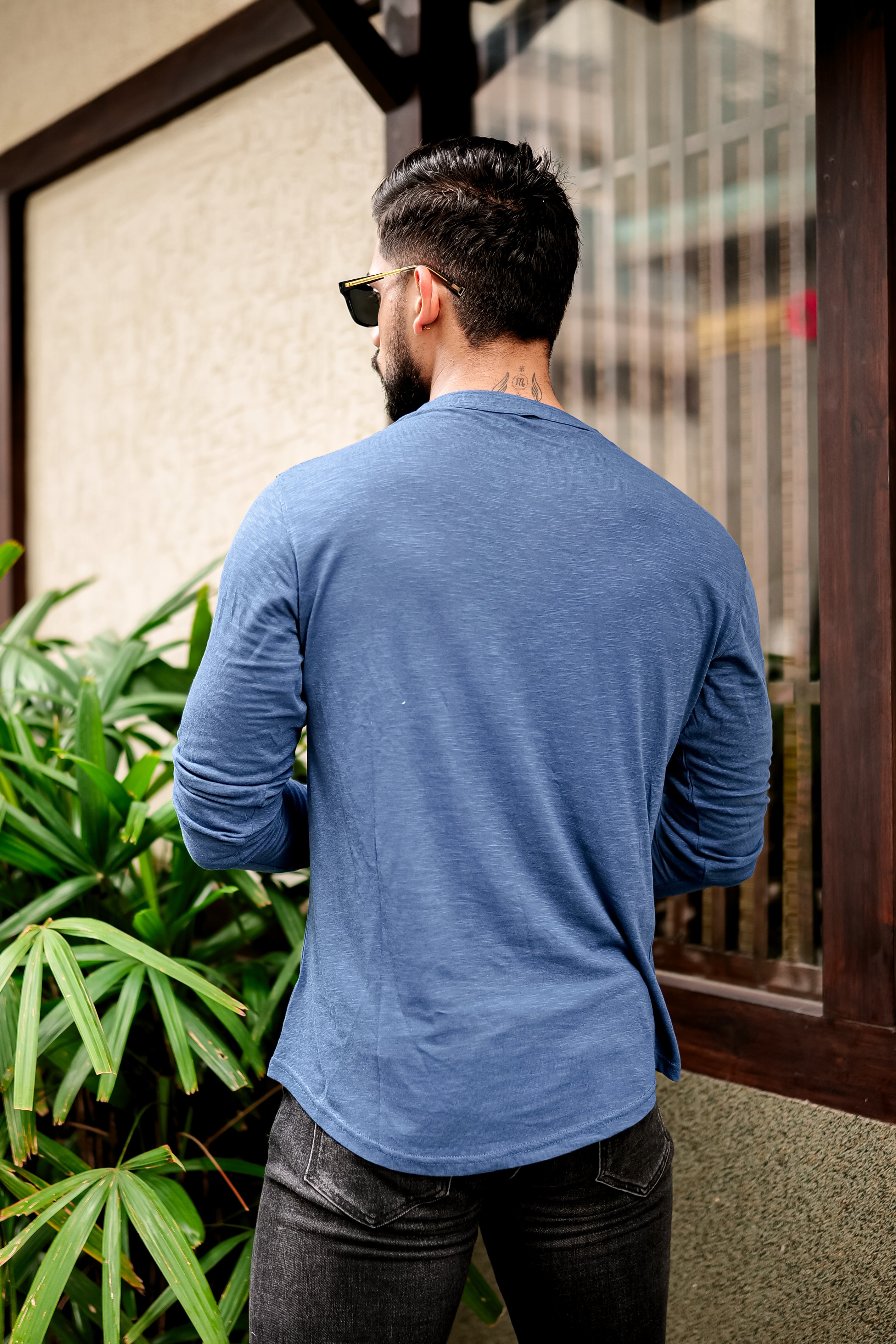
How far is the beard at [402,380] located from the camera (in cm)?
104

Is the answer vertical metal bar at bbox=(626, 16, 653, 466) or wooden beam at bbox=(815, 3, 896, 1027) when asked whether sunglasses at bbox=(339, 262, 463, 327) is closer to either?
wooden beam at bbox=(815, 3, 896, 1027)

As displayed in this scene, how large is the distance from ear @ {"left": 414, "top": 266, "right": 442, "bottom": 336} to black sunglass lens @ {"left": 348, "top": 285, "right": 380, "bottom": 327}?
60 mm

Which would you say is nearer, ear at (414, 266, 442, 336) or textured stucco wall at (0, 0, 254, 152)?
ear at (414, 266, 442, 336)

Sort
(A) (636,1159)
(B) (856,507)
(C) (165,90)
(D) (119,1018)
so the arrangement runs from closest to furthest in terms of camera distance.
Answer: (A) (636,1159), (D) (119,1018), (B) (856,507), (C) (165,90)

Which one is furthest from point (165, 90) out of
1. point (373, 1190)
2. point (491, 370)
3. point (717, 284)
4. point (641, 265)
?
point (373, 1190)

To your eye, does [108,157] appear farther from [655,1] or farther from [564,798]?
[564,798]

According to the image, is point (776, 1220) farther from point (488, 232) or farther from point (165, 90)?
point (165, 90)

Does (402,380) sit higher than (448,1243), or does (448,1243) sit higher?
(402,380)

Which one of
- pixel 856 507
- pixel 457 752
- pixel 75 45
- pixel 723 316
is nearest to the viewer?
pixel 457 752

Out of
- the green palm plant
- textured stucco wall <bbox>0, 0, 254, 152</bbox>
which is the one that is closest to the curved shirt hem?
the green palm plant

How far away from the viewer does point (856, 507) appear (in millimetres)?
1594

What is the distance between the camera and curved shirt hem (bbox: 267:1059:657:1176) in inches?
35.2

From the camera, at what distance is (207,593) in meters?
1.79

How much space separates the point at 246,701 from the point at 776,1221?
4.32 feet
